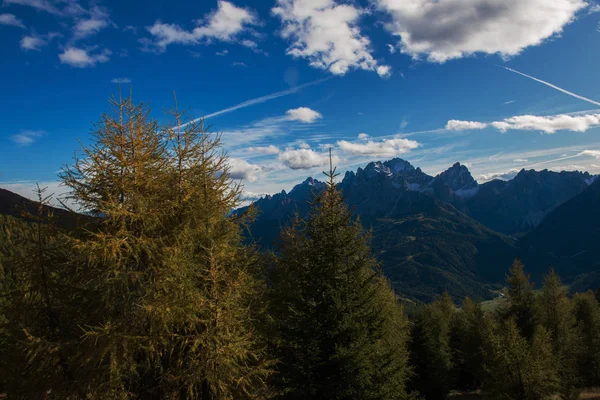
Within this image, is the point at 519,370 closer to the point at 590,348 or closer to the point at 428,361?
the point at 428,361

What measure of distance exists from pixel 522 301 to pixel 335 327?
3628cm

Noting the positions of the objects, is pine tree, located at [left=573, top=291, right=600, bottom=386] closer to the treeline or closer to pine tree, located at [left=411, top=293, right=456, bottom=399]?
pine tree, located at [left=411, top=293, right=456, bottom=399]

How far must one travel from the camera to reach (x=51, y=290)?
9.58 m

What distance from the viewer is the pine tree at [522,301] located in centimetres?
3812

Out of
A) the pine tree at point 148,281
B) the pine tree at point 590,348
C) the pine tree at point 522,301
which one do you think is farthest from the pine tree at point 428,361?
the pine tree at point 148,281

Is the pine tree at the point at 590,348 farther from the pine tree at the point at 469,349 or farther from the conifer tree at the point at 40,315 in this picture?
the conifer tree at the point at 40,315

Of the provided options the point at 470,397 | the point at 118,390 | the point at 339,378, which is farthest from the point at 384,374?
the point at 470,397

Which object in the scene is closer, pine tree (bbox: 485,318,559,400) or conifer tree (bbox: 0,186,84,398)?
conifer tree (bbox: 0,186,84,398)

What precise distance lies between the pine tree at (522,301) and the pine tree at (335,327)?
31.3 metres

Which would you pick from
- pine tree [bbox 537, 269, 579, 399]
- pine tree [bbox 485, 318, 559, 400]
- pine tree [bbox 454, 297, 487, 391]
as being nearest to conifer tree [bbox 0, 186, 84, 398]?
pine tree [bbox 485, 318, 559, 400]

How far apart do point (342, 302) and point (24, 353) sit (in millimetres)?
11080

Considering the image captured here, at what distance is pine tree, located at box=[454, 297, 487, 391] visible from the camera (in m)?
43.1

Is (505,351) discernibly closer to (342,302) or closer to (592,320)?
(342,302)

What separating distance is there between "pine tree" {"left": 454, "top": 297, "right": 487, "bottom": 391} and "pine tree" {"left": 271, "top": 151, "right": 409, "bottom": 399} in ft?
112
